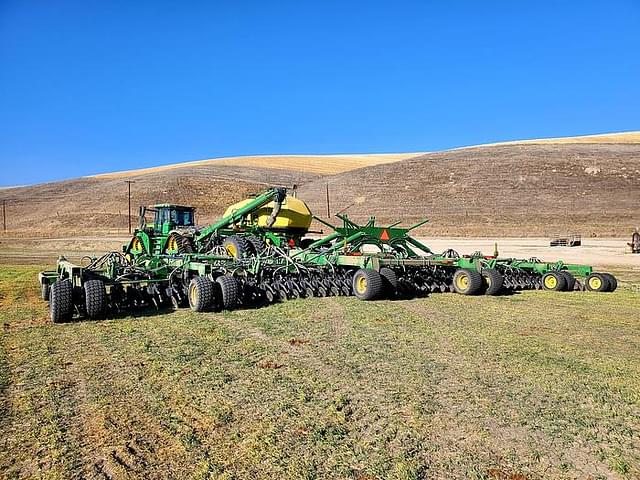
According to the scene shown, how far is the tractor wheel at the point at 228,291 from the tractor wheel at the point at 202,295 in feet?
0.65

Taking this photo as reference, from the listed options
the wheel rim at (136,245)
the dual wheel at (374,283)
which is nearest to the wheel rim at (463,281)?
the dual wheel at (374,283)

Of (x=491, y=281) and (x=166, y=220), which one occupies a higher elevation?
(x=166, y=220)

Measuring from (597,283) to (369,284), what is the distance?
5.67 meters

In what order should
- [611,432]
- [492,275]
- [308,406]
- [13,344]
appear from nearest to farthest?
[611,432] < [308,406] < [13,344] < [492,275]

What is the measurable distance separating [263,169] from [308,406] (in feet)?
213

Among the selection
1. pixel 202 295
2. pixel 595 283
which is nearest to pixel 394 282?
pixel 202 295

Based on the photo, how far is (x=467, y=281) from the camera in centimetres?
1175

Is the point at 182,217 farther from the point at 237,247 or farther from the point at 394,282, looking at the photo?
the point at 394,282

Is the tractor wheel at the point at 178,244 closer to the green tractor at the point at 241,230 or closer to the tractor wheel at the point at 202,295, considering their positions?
the green tractor at the point at 241,230

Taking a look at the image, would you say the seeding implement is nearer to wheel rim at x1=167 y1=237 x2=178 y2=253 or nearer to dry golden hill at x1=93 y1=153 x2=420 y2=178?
wheel rim at x1=167 y1=237 x2=178 y2=253

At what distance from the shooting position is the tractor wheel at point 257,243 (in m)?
13.0

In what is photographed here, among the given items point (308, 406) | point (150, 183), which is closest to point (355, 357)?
point (308, 406)

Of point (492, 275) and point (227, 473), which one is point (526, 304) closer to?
point (492, 275)

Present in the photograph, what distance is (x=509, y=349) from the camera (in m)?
6.66
